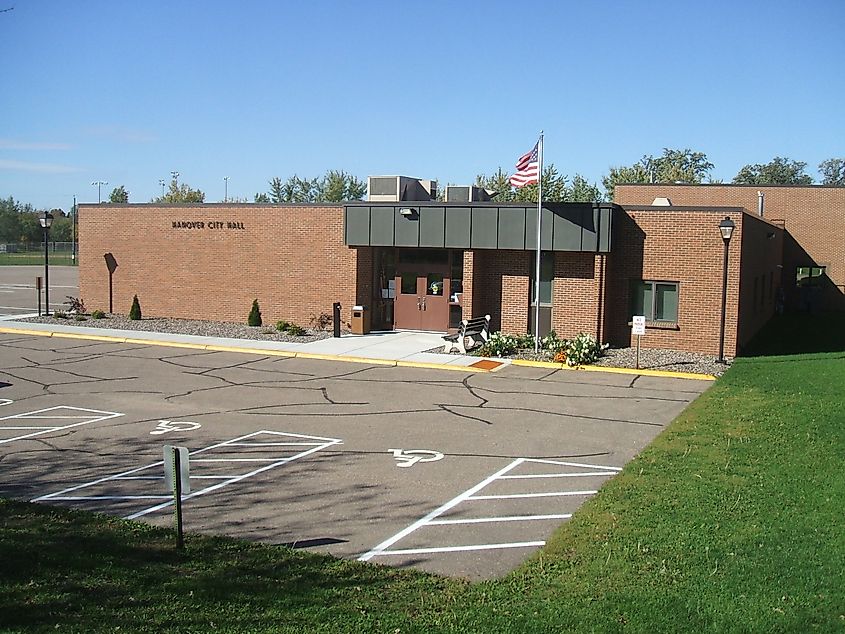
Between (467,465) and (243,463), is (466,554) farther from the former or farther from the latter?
(243,463)

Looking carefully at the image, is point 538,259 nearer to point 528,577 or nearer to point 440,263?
point 440,263

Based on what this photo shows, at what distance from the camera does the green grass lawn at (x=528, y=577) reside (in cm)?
631

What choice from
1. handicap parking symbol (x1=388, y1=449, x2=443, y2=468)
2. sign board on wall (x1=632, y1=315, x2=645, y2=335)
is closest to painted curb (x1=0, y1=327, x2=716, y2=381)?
sign board on wall (x1=632, y1=315, x2=645, y2=335)

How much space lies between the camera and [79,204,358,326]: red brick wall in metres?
27.1

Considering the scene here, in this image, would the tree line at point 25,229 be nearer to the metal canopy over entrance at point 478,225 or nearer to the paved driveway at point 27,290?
the paved driveway at point 27,290

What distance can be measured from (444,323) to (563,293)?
4.60 m

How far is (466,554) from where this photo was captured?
8.19 metres

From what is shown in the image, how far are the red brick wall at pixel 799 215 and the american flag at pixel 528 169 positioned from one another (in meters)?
19.0

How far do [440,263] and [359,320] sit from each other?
10.1ft

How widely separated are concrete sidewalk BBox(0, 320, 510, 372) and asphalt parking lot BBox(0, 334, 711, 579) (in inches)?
35.8

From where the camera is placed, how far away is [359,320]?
26422 millimetres

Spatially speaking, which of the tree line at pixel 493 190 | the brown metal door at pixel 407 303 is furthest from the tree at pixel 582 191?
the brown metal door at pixel 407 303

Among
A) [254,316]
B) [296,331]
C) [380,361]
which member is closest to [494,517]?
[380,361]

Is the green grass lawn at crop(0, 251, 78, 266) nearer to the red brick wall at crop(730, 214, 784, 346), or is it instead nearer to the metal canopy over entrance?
the metal canopy over entrance
